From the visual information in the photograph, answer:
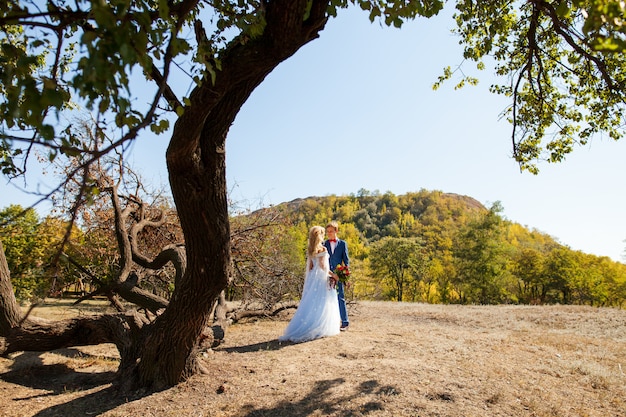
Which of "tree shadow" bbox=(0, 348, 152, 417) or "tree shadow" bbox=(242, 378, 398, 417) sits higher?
"tree shadow" bbox=(242, 378, 398, 417)

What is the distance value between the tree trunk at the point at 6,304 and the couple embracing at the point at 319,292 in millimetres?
3936

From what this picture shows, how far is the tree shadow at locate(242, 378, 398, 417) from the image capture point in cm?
366

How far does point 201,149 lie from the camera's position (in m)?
3.38

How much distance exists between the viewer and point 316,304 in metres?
6.93

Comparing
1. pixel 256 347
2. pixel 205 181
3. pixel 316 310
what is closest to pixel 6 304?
pixel 205 181

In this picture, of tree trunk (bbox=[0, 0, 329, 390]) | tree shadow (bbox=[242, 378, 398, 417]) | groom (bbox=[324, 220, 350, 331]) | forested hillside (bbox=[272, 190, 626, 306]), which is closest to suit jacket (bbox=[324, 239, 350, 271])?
groom (bbox=[324, 220, 350, 331])

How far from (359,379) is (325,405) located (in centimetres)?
78

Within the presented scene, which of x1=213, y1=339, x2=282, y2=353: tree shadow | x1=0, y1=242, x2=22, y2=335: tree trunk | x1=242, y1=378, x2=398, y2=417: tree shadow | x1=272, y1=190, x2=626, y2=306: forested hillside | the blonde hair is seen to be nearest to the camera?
x1=242, y1=378, x2=398, y2=417: tree shadow

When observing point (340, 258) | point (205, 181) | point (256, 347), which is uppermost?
point (205, 181)

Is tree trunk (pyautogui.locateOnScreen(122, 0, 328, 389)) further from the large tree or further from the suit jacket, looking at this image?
the suit jacket

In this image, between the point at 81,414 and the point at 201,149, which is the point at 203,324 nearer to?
the point at 81,414

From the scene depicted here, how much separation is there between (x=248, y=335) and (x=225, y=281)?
382 cm

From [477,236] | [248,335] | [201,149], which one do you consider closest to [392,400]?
[201,149]

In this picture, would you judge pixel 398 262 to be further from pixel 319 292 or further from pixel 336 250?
pixel 319 292
